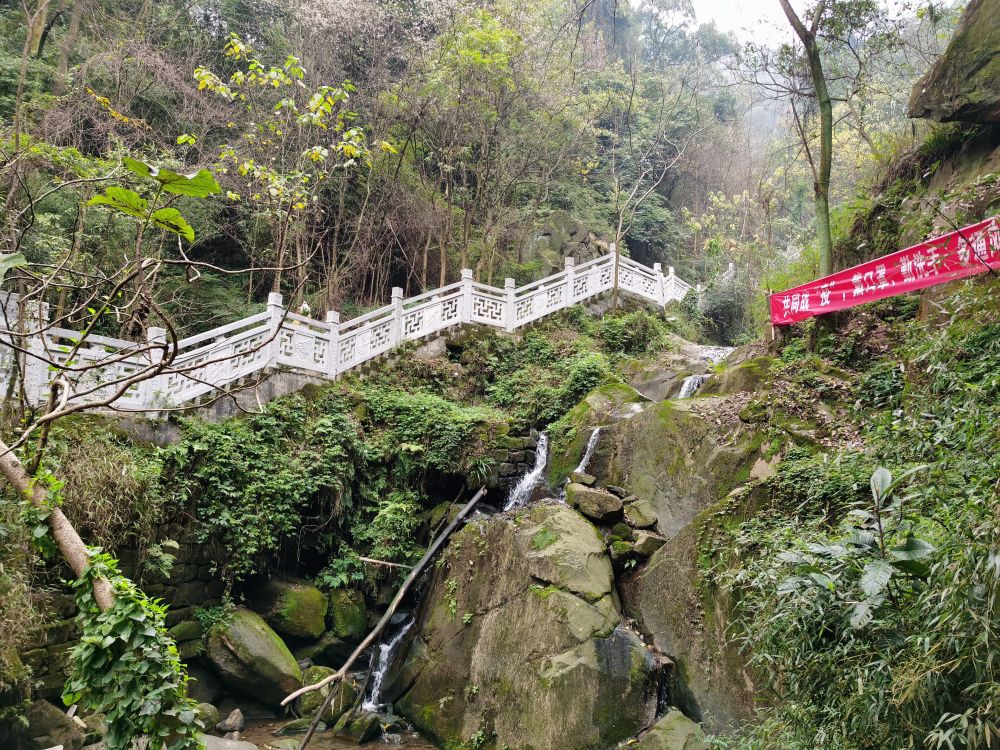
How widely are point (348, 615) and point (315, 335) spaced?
15.5 ft

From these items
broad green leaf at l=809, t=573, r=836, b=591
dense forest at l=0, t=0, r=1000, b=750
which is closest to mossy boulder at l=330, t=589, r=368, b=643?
dense forest at l=0, t=0, r=1000, b=750

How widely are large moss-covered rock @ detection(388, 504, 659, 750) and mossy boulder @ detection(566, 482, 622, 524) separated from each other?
0.36 meters

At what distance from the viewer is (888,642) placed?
9.71ft

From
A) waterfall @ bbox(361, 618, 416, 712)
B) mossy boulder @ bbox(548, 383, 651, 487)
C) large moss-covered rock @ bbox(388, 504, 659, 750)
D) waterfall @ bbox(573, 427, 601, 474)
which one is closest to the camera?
large moss-covered rock @ bbox(388, 504, 659, 750)

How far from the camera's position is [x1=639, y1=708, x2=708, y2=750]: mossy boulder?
5081 millimetres

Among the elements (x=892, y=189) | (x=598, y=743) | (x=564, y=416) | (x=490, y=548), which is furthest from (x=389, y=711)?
(x=892, y=189)

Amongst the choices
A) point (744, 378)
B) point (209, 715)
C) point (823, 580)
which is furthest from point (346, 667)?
point (744, 378)

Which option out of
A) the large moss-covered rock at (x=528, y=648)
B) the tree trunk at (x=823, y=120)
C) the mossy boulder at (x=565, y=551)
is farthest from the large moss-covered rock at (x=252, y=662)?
the tree trunk at (x=823, y=120)

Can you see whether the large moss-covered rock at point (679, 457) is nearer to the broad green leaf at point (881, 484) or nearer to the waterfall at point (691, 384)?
the waterfall at point (691, 384)

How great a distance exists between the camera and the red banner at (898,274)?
5715 mm

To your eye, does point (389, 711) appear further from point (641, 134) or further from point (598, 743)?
point (641, 134)

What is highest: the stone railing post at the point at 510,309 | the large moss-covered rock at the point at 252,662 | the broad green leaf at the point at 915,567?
the stone railing post at the point at 510,309

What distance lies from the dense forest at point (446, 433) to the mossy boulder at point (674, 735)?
48 mm

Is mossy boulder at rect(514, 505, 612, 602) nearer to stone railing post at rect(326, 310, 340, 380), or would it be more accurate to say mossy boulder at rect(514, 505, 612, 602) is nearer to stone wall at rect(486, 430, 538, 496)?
stone wall at rect(486, 430, 538, 496)
